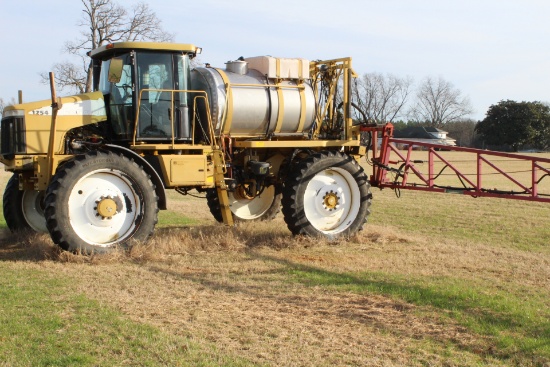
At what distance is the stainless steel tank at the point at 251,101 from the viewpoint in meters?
11.1

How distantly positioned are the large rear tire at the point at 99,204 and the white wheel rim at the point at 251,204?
3585mm

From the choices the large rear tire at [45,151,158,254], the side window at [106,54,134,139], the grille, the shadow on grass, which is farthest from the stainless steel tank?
the shadow on grass

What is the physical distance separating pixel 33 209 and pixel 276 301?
20.3ft

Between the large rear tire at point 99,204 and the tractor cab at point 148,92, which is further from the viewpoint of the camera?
the tractor cab at point 148,92

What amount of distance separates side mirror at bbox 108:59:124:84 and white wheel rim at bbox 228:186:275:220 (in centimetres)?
405

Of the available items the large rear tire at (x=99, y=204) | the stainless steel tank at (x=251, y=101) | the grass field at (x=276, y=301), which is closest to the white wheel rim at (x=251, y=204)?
the grass field at (x=276, y=301)

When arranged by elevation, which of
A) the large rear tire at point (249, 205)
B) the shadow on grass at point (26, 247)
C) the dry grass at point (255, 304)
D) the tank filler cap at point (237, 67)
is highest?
the tank filler cap at point (237, 67)

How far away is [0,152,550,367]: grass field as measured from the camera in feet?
18.3

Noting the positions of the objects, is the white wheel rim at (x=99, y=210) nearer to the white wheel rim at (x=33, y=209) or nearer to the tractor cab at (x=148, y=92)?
the tractor cab at (x=148, y=92)

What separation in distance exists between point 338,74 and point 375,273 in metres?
4.93

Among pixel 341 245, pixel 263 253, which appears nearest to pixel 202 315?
pixel 263 253

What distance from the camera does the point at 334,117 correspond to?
12.8 m

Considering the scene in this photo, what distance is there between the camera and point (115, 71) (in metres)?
10.2

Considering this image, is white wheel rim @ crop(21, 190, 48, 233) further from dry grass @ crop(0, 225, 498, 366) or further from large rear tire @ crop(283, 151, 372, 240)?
large rear tire @ crop(283, 151, 372, 240)
